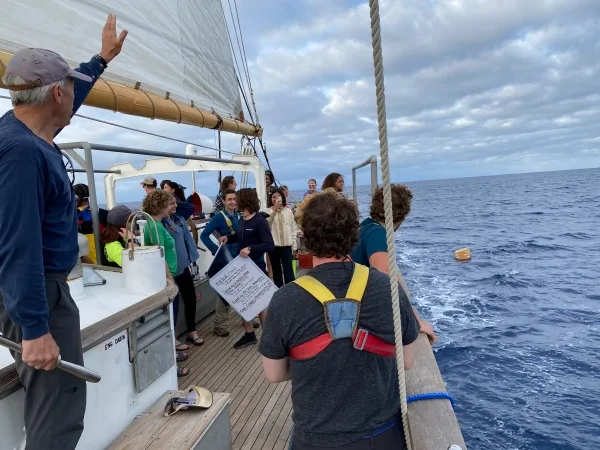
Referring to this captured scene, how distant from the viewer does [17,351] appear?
164 cm

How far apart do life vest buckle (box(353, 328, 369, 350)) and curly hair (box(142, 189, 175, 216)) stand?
2933 mm

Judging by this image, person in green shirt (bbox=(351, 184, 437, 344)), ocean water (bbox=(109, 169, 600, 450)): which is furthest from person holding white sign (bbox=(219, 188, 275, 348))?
person in green shirt (bbox=(351, 184, 437, 344))

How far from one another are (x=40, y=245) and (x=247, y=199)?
10.7ft

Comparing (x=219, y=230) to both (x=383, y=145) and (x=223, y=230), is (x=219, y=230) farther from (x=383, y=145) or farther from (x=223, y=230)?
(x=383, y=145)

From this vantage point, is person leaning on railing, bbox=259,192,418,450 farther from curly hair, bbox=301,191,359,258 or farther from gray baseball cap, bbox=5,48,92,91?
gray baseball cap, bbox=5,48,92,91

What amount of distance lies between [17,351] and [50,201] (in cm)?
55

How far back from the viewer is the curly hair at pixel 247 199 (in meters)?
4.72

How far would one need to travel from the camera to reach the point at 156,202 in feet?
13.2

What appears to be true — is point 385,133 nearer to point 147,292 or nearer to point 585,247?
point 147,292

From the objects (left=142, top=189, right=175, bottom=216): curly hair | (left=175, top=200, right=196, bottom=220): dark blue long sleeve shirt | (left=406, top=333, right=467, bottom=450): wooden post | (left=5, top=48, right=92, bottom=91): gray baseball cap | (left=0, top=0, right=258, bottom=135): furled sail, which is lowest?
(left=406, top=333, right=467, bottom=450): wooden post

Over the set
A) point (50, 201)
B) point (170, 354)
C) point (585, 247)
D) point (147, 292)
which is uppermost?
point (50, 201)

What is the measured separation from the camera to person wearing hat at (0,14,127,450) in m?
1.44

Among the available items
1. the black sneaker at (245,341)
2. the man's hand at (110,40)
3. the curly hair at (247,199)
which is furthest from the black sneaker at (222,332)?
the man's hand at (110,40)

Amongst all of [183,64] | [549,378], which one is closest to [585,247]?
[549,378]
